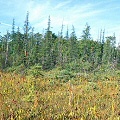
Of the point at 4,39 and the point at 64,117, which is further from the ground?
the point at 4,39

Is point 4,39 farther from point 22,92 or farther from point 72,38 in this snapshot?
point 22,92

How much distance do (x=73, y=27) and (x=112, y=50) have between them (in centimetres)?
1575

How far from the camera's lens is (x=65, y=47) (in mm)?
53125

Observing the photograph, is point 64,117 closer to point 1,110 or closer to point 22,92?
point 1,110

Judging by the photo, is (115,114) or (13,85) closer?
(115,114)

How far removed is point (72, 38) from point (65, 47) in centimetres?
→ 413

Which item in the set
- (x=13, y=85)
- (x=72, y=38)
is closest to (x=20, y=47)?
(x=72, y=38)

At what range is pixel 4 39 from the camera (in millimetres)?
56375

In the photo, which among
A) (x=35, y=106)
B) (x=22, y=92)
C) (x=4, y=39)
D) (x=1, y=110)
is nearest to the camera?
(x=1, y=110)

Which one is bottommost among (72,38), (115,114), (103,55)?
(115,114)

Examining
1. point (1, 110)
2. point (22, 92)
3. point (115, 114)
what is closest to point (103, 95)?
point (115, 114)

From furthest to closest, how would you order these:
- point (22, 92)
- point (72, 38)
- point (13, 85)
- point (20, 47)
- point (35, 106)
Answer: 1. point (72, 38)
2. point (20, 47)
3. point (13, 85)
4. point (22, 92)
5. point (35, 106)

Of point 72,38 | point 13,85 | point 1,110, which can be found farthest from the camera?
point 72,38

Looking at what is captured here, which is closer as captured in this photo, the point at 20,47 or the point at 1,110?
the point at 1,110
